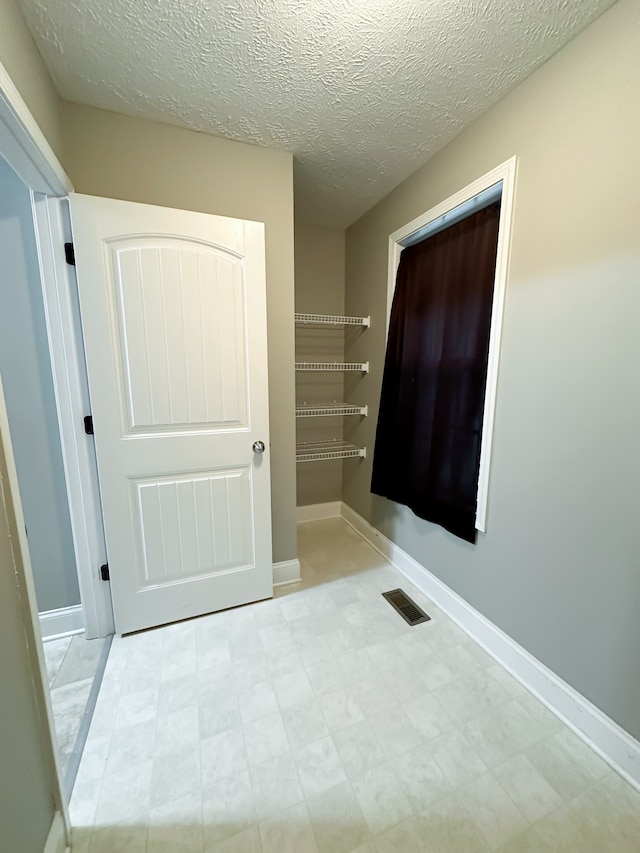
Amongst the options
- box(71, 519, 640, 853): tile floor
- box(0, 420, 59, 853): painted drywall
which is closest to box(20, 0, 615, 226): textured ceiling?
box(0, 420, 59, 853): painted drywall

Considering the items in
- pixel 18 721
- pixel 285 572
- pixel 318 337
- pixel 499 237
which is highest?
pixel 499 237

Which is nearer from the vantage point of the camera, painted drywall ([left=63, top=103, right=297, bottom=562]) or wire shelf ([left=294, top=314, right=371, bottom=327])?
painted drywall ([left=63, top=103, right=297, bottom=562])

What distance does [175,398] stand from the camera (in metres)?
1.62

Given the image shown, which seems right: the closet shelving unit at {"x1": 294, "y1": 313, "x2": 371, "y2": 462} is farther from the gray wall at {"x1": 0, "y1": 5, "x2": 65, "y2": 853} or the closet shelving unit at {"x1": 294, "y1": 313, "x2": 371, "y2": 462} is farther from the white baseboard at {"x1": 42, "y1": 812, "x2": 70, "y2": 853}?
the white baseboard at {"x1": 42, "y1": 812, "x2": 70, "y2": 853}

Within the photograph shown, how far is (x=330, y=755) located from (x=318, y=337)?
8.21ft

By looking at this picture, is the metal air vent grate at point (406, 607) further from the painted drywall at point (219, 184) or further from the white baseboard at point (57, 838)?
the white baseboard at point (57, 838)

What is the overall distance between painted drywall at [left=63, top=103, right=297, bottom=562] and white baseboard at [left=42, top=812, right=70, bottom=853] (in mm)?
1270

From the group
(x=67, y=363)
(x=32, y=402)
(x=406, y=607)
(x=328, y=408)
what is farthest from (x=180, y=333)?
(x=406, y=607)

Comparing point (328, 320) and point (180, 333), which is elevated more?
point (328, 320)

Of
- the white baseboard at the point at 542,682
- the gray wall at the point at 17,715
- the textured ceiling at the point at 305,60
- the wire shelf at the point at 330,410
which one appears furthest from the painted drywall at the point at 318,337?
the gray wall at the point at 17,715

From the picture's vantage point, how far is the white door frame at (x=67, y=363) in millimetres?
1234

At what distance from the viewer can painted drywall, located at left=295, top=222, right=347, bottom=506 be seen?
272cm

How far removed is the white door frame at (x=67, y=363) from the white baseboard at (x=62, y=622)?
0.32 feet

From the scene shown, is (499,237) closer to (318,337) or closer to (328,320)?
(328,320)
